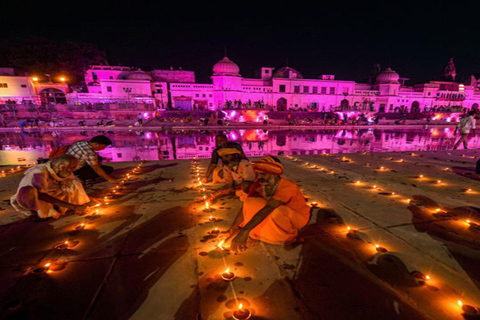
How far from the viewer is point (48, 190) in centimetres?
323

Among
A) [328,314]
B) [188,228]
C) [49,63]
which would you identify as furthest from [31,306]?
[49,63]

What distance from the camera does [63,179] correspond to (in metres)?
3.33

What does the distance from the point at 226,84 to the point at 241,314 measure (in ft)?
118

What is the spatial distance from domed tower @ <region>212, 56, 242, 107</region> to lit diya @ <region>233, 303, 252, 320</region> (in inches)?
1344

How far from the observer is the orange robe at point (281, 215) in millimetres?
2546

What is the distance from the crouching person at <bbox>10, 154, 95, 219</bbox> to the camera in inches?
121

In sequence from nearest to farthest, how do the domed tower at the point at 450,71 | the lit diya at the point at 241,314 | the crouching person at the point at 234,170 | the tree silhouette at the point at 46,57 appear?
the lit diya at the point at 241,314 → the crouching person at the point at 234,170 → the tree silhouette at the point at 46,57 → the domed tower at the point at 450,71

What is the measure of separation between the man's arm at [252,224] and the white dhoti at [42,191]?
2.76 meters

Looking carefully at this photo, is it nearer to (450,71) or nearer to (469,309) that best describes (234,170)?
(469,309)

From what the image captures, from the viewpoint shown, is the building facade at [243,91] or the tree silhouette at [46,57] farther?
the tree silhouette at [46,57]

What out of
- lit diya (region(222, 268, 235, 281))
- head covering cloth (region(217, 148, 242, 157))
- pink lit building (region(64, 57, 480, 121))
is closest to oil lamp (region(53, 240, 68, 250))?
lit diya (region(222, 268, 235, 281))

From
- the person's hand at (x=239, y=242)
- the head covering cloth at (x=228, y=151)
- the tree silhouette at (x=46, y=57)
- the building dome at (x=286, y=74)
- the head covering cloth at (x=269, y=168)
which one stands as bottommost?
the person's hand at (x=239, y=242)

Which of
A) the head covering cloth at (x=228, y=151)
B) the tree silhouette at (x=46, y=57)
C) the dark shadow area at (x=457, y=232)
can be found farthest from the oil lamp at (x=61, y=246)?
the tree silhouette at (x=46, y=57)

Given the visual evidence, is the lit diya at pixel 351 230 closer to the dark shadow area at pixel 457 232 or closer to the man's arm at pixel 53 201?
the dark shadow area at pixel 457 232
